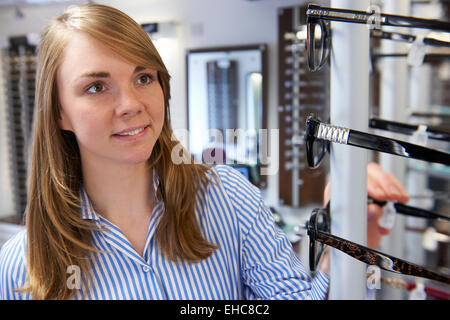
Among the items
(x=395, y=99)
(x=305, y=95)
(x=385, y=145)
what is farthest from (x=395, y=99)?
(x=385, y=145)

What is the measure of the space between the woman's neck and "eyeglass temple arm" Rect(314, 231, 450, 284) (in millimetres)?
222

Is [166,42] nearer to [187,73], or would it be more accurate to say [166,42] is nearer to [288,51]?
[187,73]

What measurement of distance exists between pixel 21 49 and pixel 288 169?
52 centimetres

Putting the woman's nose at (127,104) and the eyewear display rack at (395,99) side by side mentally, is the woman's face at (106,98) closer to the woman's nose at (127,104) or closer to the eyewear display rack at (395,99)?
the woman's nose at (127,104)

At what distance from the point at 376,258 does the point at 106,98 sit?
33 centimetres

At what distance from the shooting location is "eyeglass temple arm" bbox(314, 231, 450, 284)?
42 centimetres

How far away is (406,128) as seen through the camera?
0.65 meters

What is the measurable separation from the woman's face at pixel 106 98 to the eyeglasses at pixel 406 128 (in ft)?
1.37

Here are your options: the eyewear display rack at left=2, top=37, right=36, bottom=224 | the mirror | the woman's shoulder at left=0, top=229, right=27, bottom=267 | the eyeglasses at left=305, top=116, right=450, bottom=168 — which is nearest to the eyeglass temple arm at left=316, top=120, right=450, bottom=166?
the eyeglasses at left=305, top=116, right=450, bottom=168

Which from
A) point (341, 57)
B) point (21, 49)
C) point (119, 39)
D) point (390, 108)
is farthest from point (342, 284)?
point (21, 49)

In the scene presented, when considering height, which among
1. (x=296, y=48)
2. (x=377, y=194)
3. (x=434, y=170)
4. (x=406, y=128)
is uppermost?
(x=296, y=48)

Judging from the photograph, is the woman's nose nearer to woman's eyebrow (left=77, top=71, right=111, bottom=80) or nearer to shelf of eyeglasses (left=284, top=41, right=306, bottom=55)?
woman's eyebrow (left=77, top=71, right=111, bottom=80)

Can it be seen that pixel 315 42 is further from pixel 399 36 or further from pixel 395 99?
pixel 395 99

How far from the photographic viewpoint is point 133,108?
38 centimetres
